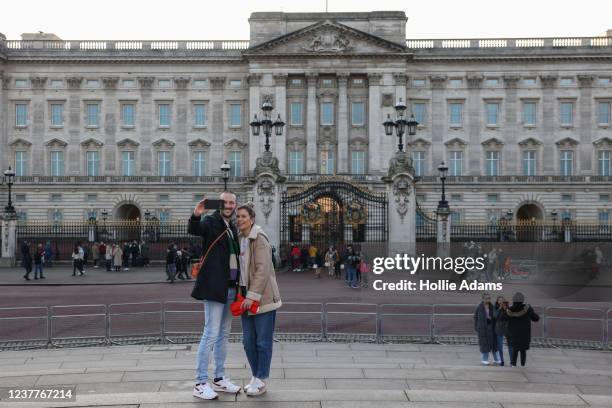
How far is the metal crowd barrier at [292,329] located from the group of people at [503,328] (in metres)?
1.53

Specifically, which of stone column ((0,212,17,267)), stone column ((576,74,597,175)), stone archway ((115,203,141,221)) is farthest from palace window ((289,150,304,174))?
stone column ((0,212,17,267))

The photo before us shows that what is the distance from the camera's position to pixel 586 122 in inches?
2495

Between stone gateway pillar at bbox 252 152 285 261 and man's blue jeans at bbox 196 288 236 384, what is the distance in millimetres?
22725

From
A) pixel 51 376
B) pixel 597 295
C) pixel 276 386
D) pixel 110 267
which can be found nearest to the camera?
pixel 276 386

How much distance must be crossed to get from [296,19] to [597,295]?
46007mm

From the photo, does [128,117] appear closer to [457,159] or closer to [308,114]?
[308,114]

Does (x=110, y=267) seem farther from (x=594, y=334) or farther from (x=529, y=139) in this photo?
(x=529, y=139)

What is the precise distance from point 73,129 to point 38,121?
11.3 feet

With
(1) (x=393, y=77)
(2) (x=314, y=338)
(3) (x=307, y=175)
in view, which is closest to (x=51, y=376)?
(2) (x=314, y=338)

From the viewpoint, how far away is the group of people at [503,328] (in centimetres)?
1155

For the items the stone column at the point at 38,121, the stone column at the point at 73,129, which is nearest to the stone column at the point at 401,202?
the stone column at the point at 73,129

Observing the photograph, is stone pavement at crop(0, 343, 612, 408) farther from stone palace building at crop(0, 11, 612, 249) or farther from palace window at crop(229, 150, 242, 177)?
palace window at crop(229, 150, 242, 177)

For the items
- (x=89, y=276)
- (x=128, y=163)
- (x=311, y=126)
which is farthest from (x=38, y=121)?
(x=89, y=276)

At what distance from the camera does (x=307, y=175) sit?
200 feet
